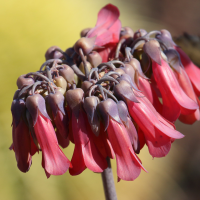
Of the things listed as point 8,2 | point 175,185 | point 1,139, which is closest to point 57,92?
point 1,139

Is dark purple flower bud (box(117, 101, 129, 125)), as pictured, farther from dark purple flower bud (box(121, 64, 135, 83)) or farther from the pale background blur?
the pale background blur

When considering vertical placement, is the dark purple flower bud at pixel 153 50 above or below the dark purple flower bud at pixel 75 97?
above

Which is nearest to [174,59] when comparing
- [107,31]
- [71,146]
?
[107,31]

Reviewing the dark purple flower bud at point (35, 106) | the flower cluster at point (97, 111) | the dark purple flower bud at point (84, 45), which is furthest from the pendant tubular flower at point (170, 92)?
the dark purple flower bud at point (35, 106)

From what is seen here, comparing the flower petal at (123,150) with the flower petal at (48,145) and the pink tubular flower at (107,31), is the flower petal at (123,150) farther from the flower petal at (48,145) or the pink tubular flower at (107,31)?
the pink tubular flower at (107,31)

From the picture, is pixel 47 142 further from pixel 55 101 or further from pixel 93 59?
pixel 93 59

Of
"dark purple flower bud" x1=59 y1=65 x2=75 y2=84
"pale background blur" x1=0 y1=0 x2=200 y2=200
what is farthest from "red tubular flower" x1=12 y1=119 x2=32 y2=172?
"pale background blur" x1=0 y1=0 x2=200 y2=200

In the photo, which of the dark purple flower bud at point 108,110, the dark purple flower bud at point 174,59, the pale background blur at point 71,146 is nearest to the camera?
the dark purple flower bud at point 108,110
